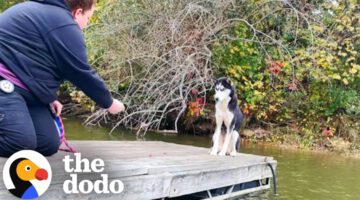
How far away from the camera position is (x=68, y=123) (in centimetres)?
Answer: 1184

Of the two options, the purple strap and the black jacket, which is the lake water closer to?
the black jacket

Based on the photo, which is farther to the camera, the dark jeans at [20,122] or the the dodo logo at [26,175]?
the dark jeans at [20,122]

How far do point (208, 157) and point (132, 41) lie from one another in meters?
5.27

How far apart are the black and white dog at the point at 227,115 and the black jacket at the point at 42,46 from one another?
342 cm

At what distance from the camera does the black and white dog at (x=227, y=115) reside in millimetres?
6168

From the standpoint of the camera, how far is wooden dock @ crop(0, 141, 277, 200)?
3299 mm

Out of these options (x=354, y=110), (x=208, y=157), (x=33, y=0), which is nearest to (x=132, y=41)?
(x=208, y=157)

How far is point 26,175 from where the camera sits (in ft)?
8.89

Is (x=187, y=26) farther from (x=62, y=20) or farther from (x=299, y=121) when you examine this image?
(x=62, y=20)

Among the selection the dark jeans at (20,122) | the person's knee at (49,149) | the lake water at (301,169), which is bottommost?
the lake water at (301,169)

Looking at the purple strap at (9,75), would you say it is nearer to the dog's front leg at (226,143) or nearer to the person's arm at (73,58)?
the person's arm at (73,58)

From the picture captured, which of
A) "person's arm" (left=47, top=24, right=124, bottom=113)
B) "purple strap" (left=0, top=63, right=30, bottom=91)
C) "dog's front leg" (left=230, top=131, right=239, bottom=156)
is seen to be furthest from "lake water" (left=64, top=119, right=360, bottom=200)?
"purple strap" (left=0, top=63, right=30, bottom=91)

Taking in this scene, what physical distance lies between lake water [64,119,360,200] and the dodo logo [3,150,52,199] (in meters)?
3.57

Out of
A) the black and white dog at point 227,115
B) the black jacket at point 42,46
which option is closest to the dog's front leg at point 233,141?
the black and white dog at point 227,115
